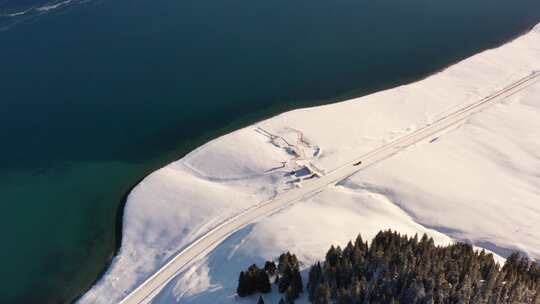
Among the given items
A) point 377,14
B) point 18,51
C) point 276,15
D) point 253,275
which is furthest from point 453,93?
point 18,51

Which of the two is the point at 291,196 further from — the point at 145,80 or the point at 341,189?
the point at 145,80

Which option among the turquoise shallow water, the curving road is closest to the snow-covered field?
the curving road

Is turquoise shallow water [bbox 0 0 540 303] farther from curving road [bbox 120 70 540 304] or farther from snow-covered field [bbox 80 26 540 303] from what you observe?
curving road [bbox 120 70 540 304]

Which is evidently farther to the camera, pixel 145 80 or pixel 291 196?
pixel 145 80

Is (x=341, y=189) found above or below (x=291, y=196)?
above

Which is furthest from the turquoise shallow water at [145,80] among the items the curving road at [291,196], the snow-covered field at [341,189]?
the curving road at [291,196]

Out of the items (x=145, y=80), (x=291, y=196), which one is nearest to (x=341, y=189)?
(x=291, y=196)

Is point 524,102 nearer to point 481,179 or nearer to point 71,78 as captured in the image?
point 481,179
